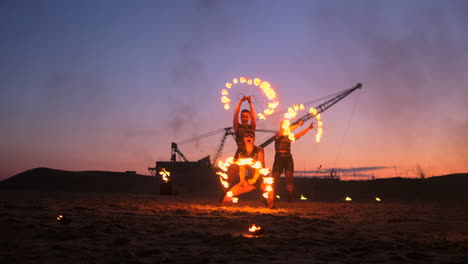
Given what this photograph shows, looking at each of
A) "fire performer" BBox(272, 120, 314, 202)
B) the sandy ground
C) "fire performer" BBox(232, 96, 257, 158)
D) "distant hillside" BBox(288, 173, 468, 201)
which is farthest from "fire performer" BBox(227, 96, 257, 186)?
"distant hillside" BBox(288, 173, 468, 201)

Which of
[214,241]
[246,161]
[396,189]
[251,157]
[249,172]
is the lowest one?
[214,241]

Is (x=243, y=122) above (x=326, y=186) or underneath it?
above

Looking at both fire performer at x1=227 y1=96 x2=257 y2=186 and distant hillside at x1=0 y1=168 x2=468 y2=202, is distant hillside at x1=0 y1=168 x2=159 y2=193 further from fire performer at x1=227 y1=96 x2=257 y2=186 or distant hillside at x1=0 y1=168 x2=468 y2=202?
fire performer at x1=227 y1=96 x2=257 y2=186

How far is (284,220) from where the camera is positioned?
26.2 ft

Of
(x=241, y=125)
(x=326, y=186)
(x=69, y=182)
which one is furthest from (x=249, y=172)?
(x=69, y=182)

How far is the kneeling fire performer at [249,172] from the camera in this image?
39.7 ft

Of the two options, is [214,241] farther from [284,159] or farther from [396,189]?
[396,189]

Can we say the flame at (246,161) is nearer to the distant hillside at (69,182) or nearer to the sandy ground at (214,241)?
the sandy ground at (214,241)

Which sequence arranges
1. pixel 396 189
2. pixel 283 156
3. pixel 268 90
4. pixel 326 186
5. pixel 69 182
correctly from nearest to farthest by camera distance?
pixel 268 90
pixel 283 156
pixel 396 189
pixel 326 186
pixel 69 182

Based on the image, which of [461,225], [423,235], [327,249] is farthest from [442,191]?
[327,249]

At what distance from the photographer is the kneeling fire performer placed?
1209 cm

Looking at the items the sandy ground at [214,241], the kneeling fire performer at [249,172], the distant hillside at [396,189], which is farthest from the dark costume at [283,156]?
the sandy ground at [214,241]

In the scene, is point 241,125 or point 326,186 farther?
point 326,186

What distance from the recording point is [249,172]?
1246 cm
